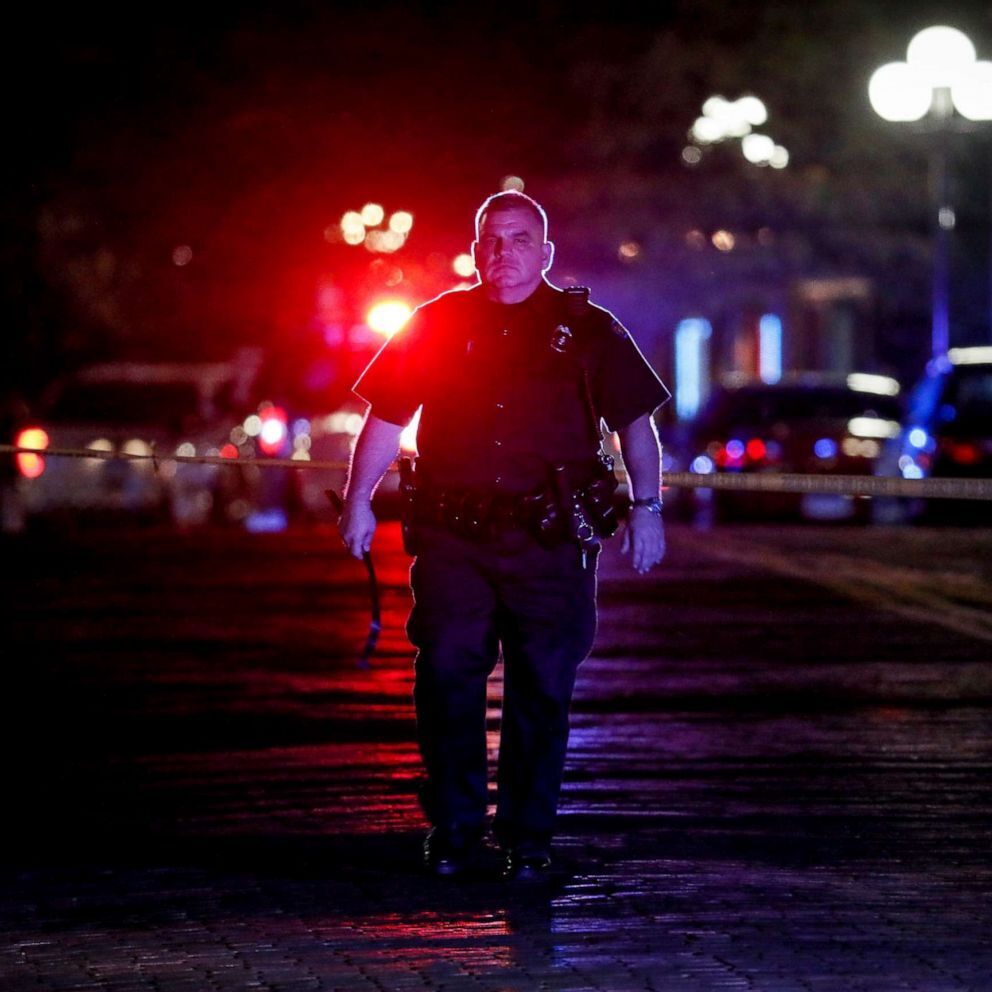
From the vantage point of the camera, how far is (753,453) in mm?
21828

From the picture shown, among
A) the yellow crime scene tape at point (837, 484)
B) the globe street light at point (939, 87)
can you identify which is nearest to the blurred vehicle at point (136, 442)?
the yellow crime scene tape at point (837, 484)

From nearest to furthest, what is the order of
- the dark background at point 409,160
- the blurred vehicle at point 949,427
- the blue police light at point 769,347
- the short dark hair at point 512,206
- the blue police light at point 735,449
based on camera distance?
Answer: the short dark hair at point 512,206, the blurred vehicle at point 949,427, the blue police light at point 735,449, the dark background at point 409,160, the blue police light at point 769,347

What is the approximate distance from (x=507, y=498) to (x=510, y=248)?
0.65m

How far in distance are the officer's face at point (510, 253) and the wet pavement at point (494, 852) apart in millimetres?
1540

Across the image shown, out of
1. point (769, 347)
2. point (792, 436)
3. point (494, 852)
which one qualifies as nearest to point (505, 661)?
point (494, 852)

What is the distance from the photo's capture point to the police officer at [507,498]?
6156 mm

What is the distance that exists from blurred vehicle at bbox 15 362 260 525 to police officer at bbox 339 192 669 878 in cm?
1408

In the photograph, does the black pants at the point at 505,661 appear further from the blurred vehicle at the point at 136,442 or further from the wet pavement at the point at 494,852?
the blurred vehicle at the point at 136,442

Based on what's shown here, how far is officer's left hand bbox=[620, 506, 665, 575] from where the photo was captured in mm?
6254

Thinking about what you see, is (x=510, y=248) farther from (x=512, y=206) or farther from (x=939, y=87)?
(x=939, y=87)

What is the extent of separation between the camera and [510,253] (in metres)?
6.18

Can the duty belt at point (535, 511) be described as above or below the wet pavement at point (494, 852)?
above

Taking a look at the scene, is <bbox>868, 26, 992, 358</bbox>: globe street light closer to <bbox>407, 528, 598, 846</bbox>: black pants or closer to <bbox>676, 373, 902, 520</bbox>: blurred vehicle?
<bbox>676, 373, 902, 520</bbox>: blurred vehicle

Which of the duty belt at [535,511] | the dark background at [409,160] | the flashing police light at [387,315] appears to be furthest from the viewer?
the dark background at [409,160]
